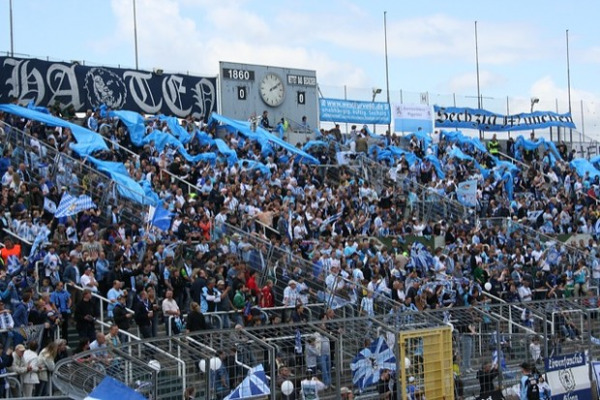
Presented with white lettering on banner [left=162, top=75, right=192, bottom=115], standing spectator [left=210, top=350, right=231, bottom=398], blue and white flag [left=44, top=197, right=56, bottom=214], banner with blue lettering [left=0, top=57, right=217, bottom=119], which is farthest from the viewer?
white lettering on banner [left=162, top=75, right=192, bottom=115]

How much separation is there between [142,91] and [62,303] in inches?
736

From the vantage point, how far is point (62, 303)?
17.7m

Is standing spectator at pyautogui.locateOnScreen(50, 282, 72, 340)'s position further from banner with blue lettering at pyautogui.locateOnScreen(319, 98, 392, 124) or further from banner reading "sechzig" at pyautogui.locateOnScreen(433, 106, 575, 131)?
banner reading "sechzig" at pyautogui.locateOnScreen(433, 106, 575, 131)

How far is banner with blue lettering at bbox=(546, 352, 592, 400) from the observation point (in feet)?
52.8

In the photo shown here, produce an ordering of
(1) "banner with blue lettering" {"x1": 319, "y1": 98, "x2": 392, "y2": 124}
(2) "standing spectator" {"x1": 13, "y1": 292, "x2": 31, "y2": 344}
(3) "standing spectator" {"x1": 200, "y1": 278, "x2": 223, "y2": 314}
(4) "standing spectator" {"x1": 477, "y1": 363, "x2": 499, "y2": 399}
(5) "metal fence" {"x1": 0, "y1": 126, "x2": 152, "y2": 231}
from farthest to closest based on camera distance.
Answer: (1) "banner with blue lettering" {"x1": 319, "y1": 98, "x2": 392, "y2": 124} < (5) "metal fence" {"x1": 0, "y1": 126, "x2": 152, "y2": 231} < (3) "standing spectator" {"x1": 200, "y1": 278, "x2": 223, "y2": 314} < (2) "standing spectator" {"x1": 13, "y1": 292, "x2": 31, "y2": 344} < (4) "standing spectator" {"x1": 477, "y1": 363, "x2": 499, "y2": 399}

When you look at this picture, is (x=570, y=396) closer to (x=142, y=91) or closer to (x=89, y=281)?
(x=89, y=281)

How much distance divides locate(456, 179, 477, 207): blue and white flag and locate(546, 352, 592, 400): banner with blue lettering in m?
16.8

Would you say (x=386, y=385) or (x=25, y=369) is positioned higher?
(x=25, y=369)

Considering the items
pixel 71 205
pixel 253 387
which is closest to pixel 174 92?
pixel 71 205

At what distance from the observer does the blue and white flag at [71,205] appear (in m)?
21.8

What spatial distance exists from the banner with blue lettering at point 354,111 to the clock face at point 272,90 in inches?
97.3

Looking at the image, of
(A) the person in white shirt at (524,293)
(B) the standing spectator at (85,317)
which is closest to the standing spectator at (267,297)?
(B) the standing spectator at (85,317)

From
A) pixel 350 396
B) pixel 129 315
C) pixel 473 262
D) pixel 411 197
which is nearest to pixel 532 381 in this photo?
pixel 350 396

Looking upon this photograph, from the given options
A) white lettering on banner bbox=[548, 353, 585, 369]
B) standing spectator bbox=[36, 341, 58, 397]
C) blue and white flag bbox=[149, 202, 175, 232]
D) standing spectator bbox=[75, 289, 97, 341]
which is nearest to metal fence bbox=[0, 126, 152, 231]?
blue and white flag bbox=[149, 202, 175, 232]
